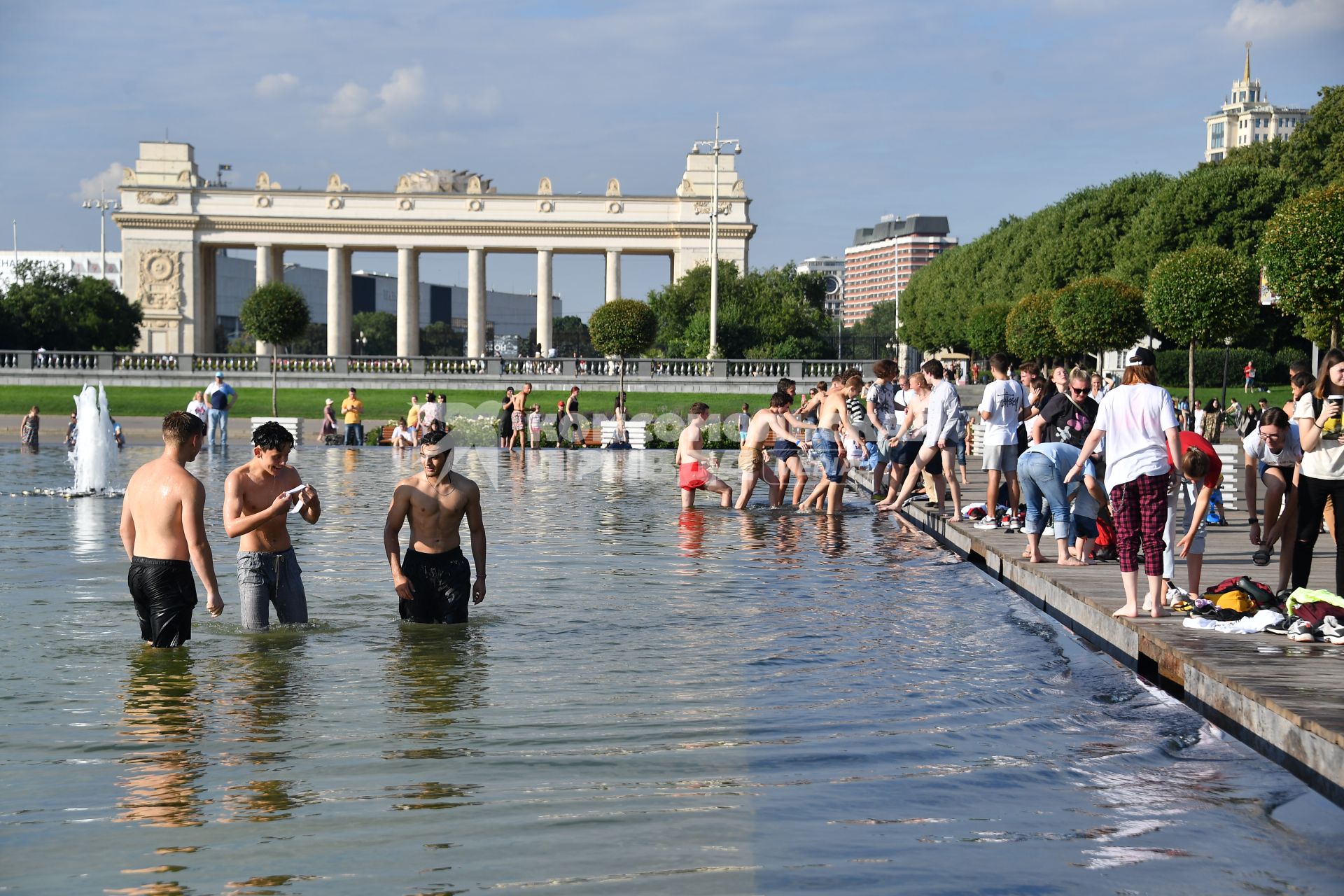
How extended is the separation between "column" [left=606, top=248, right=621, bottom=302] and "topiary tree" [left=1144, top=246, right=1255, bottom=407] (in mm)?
52376

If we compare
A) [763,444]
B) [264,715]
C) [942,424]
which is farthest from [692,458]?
[264,715]

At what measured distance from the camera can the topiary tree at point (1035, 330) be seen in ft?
180

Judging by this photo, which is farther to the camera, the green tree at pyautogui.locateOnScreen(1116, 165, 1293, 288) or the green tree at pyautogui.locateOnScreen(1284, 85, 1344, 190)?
the green tree at pyautogui.locateOnScreen(1284, 85, 1344, 190)

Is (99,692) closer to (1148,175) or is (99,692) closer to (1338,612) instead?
(1338,612)

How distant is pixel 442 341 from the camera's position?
129m

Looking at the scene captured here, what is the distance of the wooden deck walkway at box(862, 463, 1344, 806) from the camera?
23.2 feet

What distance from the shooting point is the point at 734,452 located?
37.2m

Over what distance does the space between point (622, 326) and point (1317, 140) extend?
28.3m

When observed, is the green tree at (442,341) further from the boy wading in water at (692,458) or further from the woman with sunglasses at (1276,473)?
the woman with sunglasses at (1276,473)

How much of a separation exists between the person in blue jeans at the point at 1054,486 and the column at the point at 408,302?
7867 centimetres

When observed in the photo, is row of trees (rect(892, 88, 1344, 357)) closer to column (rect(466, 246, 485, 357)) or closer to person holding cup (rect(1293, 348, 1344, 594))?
person holding cup (rect(1293, 348, 1344, 594))

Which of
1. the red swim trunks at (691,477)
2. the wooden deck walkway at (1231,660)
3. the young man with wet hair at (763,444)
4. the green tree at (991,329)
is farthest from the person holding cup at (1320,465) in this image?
the green tree at (991,329)

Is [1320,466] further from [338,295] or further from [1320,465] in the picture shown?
[338,295]

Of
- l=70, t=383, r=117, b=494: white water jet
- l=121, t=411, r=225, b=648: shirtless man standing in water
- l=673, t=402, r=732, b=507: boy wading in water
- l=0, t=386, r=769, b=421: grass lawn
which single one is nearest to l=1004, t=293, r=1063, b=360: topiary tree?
l=0, t=386, r=769, b=421: grass lawn
